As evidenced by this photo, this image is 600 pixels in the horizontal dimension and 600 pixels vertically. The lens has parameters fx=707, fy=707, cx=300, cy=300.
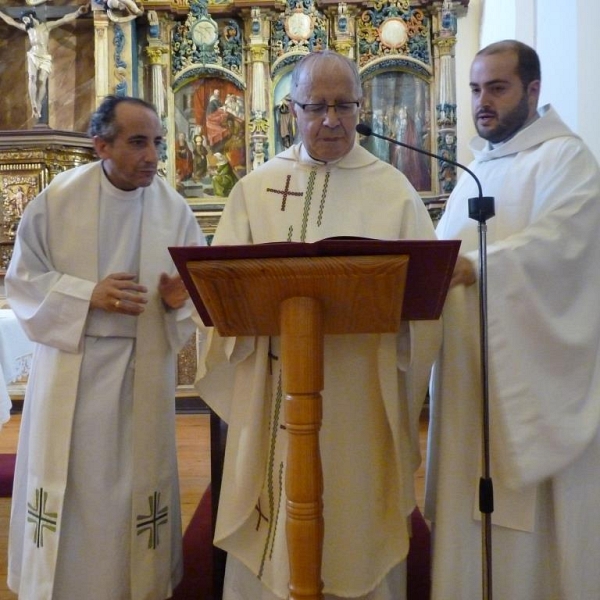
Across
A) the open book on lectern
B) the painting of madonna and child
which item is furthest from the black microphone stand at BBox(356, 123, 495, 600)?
the painting of madonna and child

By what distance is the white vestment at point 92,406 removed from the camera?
2.44 metres

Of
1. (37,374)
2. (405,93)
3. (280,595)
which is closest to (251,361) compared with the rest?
(280,595)

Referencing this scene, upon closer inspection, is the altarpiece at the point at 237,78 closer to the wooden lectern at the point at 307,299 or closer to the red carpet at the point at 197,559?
the red carpet at the point at 197,559

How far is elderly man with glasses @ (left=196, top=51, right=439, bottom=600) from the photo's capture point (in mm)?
2113

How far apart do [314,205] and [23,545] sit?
5.38ft

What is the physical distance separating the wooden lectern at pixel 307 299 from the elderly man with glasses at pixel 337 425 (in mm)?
318

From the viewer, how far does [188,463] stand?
5098 millimetres

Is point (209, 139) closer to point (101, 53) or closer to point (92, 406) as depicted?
point (101, 53)

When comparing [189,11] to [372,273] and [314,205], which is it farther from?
[372,273]

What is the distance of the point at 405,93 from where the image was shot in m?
6.83

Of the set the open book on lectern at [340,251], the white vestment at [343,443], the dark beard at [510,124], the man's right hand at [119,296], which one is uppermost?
the dark beard at [510,124]

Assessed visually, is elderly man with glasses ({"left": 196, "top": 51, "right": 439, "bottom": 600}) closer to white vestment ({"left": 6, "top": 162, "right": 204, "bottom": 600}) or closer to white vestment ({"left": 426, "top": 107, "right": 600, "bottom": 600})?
white vestment ({"left": 426, "top": 107, "right": 600, "bottom": 600})

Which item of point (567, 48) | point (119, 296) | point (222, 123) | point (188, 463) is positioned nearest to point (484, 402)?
point (119, 296)

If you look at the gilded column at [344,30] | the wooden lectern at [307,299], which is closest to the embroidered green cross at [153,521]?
the wooden lectern at [307,299]
